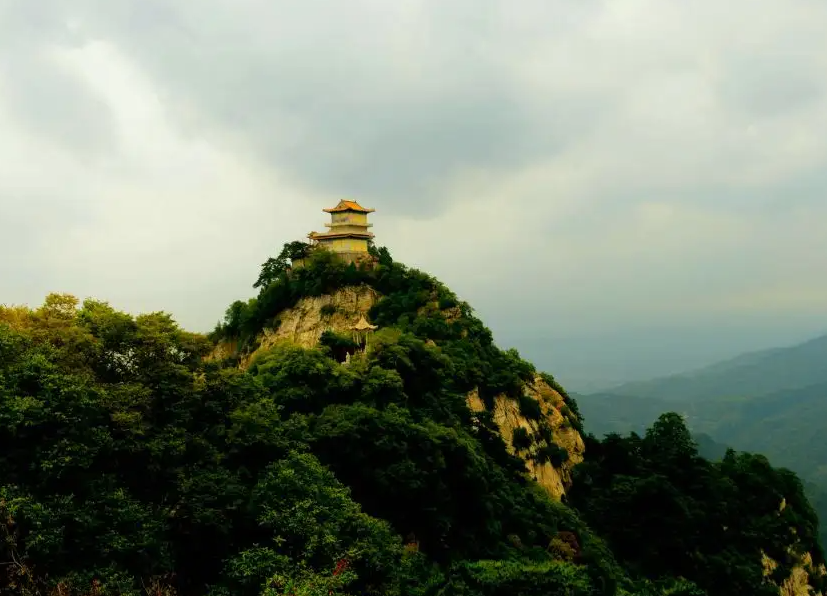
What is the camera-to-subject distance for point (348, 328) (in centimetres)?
3634

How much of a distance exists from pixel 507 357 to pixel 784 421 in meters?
176

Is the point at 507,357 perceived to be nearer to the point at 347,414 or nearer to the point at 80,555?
the point at 347,414

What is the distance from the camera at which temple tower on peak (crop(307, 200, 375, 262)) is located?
136 ft

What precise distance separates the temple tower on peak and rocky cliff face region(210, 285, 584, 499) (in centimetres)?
326

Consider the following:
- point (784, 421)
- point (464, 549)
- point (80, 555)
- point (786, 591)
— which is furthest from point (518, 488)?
point (784, 421)

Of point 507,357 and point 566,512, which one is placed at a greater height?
point 507,357

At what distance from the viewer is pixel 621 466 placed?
1452 inches

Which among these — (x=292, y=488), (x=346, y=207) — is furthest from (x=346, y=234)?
(x=292, y=488)

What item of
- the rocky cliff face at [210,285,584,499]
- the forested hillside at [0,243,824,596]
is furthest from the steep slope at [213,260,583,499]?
the forested hillside at [0,243,824,596]

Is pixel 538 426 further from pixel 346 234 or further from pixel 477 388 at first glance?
pixel 346 234

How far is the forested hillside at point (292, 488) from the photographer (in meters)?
13.8

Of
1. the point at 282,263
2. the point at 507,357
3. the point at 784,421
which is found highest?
the point at 282,263

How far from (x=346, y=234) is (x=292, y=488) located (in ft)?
87.7

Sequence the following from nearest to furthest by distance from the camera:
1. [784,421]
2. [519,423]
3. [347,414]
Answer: [347,414] < [519,423] < [784,421]
